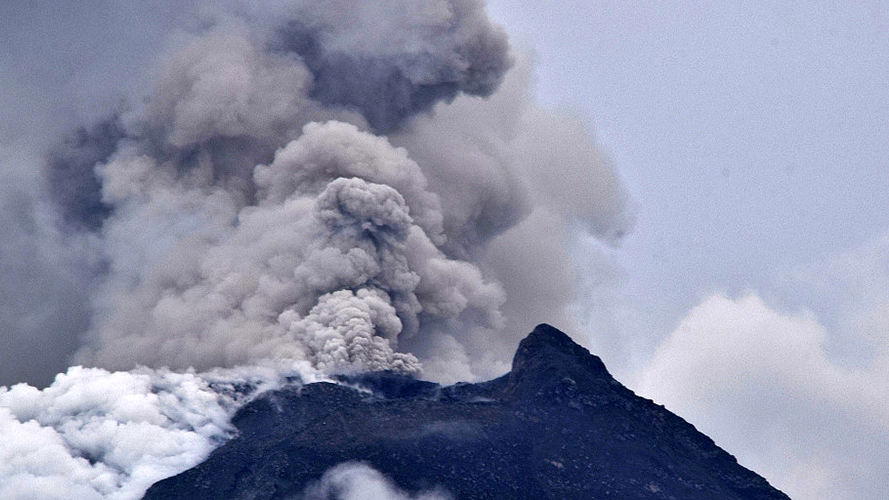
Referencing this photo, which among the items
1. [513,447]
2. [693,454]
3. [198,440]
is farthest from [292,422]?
[693,454]

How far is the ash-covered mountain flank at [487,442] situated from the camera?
282 ft

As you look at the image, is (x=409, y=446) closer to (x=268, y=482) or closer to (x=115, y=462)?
(x=268, y=482)

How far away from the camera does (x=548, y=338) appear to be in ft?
319

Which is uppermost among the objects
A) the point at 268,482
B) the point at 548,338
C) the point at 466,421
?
the point at 548,338

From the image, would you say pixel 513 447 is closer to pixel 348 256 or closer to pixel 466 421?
pixel 466 421

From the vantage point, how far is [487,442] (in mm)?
89312

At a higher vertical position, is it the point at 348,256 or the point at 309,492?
the point at 348,256

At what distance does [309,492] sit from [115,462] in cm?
874

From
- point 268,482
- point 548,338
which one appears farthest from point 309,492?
point 548,338

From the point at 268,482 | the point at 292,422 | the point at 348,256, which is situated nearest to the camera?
the point at 268,482

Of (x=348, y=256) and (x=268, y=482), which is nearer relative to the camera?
(x=268, y=482)

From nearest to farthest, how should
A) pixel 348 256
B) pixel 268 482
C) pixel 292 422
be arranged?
pixel 268 482
pixel 292 422
pixel 348 256

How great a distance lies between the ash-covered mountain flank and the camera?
3381 inches

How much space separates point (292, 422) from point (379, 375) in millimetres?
4962
